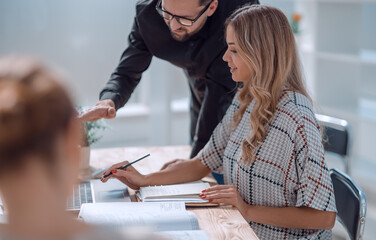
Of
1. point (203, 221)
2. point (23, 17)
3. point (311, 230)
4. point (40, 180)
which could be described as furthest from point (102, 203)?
point (23, 17)

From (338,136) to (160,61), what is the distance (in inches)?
69.1

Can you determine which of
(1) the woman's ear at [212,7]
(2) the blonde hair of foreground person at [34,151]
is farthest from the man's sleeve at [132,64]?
(2) the blonde hair of foreground person at [34,151]

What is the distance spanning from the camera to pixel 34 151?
0.67 meters

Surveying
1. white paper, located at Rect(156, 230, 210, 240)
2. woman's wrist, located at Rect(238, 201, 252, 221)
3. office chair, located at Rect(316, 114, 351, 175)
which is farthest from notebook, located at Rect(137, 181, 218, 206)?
office chair, located at Rect(316, 114, 351, 175)

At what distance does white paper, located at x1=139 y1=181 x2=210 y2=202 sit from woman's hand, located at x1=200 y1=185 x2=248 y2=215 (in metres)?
0.03

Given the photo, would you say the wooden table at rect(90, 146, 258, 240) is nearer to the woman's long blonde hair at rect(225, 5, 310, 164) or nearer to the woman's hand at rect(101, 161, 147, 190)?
the woman's hand at rect(101, 161, 147, 190)

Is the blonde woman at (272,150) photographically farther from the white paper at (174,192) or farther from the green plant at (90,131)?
the green plant at (90,131)

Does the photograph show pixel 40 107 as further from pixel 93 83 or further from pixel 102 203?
pixel 93 83

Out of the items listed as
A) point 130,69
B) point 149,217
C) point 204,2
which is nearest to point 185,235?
point 149,217

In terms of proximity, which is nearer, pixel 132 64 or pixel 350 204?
pixel 350 204

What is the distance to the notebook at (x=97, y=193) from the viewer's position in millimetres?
1523

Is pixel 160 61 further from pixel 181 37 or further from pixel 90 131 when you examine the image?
pixel 90 131

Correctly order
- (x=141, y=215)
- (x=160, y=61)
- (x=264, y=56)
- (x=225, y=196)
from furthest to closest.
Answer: (x=160, y=61), (x=264, y=56), (x=225, y=196), (x=141, y=215)

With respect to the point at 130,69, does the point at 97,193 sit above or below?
below
